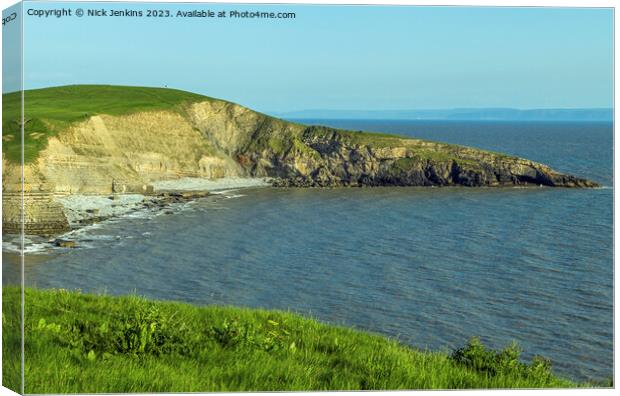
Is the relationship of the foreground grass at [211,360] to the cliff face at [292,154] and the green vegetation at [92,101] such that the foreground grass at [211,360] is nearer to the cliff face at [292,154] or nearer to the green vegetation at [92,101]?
the green vegetation at [92,101]

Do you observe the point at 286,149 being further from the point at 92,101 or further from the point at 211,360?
the point at 211,360

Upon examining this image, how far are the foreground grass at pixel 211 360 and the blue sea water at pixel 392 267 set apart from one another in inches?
46.9

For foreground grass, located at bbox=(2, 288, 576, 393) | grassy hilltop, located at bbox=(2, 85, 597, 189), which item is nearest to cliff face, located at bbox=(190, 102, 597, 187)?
grassy hilltop, located at bbox=(2, 85, 597, 189)

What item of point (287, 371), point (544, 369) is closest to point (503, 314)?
point (544, 369)

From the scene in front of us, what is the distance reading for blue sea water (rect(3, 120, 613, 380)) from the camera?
85.1 feet

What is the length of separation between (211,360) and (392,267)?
30.0 metres

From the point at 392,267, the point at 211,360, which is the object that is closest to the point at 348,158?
the point at 392,267

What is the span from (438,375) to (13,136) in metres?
6.18

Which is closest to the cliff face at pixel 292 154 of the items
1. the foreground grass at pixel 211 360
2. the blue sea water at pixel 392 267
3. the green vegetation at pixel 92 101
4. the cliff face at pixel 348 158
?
the cliff face at pixel 348 158

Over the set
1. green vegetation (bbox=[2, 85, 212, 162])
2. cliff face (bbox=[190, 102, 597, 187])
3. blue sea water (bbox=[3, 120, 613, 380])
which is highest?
green vegetation (bbox=[2, 85, 212, 162])

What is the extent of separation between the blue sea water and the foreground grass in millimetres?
1192

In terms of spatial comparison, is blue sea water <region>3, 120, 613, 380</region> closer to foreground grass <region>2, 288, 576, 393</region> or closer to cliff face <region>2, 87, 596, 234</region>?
foreground grass <region>2, 288, 576, 393</region>

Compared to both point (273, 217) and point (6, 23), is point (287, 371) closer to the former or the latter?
point (6, 23)

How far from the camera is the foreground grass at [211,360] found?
9.80 meters
